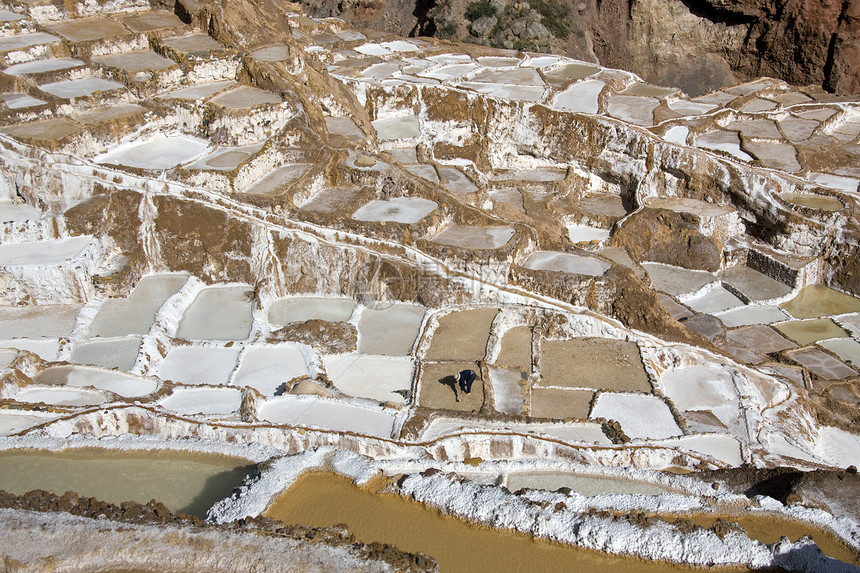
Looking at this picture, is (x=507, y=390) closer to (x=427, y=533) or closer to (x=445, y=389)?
(x=445, y=389)

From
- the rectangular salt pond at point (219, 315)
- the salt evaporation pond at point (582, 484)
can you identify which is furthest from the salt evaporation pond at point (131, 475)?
the rectangular salt pond at point (219, 315)

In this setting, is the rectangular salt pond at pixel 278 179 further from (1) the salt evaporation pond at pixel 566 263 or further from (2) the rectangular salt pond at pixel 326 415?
(2) the rectangular salt pond at pixel 326 415

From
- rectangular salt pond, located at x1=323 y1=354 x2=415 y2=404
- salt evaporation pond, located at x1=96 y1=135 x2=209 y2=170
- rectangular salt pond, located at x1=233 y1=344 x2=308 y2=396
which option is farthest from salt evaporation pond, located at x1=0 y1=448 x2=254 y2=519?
salt evaporation pond, located at x1=96 y1=135 x2=209 y2=170

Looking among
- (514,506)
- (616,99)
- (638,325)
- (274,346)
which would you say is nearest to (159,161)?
(274,346)

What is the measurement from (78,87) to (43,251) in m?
7.26

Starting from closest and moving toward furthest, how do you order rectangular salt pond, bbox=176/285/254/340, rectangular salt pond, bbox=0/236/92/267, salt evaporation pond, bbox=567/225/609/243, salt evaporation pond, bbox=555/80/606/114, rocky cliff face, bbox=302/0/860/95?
rectangular salt pond, bbox=176/285/254/340 < rectangular salt pond, bbox=0/236/92/267 < salt evaporation pond, bbox=567/225/609/243 < salt evaporation pond, bbox=555/80/606/114 < rocky cliff face, bbox=302/0/860/95

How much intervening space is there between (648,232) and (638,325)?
22.0 ft

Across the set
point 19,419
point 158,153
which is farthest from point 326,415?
point 158,153

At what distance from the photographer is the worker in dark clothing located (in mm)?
14805

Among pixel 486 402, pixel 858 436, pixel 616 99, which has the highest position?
pixel 616 99

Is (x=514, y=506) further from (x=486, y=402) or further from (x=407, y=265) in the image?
(x=407, y=265)

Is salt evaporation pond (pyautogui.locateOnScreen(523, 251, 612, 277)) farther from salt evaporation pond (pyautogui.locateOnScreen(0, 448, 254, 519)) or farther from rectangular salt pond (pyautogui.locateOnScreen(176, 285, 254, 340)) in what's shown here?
salt evaporation pond (pyautogui.locateOnScreen(0, 448, 254, 519))

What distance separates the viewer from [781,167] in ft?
81.5

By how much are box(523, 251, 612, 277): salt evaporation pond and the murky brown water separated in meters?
8.80
